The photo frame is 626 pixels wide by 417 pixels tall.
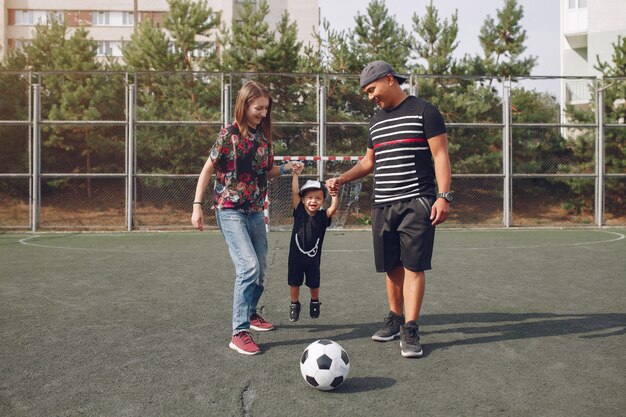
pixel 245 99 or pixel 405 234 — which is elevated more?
pixel 245 99

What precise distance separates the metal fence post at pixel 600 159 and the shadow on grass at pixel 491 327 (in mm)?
12526

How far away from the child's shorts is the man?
84cm

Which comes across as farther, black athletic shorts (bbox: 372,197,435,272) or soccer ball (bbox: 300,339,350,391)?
black athletic shorts (bbox: 372,197,435,272)

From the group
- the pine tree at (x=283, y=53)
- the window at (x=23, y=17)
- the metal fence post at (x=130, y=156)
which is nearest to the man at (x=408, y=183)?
the metal fence post at (x=130, y=156)

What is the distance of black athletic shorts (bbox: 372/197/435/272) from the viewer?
172 inches

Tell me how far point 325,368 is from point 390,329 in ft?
4.28

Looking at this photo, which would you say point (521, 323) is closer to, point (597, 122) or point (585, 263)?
point (585, 263)

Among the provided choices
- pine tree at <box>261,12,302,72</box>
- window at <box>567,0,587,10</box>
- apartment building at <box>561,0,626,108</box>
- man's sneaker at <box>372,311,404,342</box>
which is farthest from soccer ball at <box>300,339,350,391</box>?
window at <box>567,0,587,10</box>

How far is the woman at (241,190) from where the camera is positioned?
4.39 meters

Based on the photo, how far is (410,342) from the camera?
14.0ft

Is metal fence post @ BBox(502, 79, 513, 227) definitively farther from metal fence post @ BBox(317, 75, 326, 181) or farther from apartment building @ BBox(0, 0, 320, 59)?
apartment building @ BBox(0, 0, 320, 59)

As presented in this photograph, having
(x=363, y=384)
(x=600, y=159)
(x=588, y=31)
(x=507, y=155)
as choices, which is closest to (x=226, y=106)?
(x=507, y=155)

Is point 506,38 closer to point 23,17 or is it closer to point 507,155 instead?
point 507,155

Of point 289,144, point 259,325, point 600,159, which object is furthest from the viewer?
point 289,144
